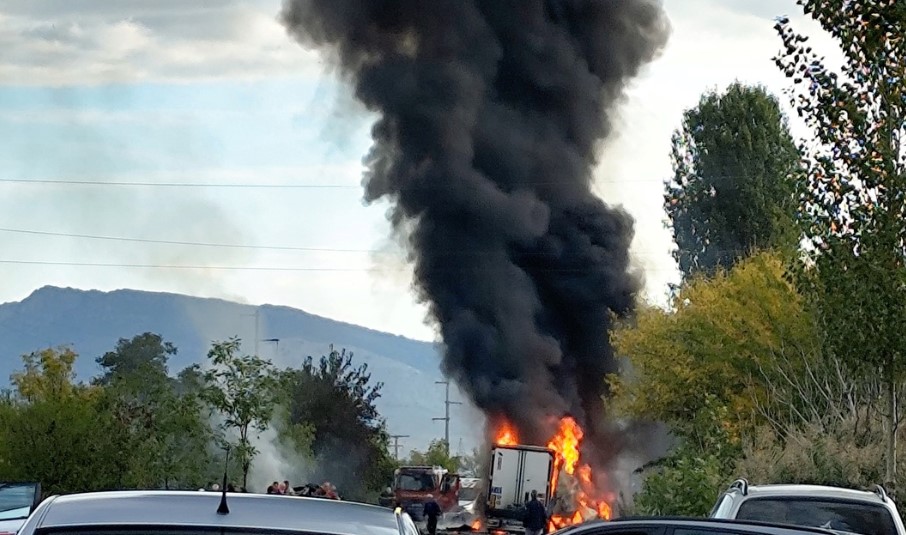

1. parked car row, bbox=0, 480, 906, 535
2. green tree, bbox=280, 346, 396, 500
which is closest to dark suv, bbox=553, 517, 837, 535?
parked car row, bbox=0, 480, 906, 535

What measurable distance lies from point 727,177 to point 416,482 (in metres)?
17.6

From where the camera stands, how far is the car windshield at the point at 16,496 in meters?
20.1

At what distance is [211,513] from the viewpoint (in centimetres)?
520

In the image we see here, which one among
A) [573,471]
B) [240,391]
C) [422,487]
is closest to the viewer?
[240,391]

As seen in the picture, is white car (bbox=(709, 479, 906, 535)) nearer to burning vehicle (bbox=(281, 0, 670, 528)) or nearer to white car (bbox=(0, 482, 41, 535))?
white car (bbox=(0, 482, 41, 535))

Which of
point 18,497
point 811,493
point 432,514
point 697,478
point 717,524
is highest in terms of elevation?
point 697,478

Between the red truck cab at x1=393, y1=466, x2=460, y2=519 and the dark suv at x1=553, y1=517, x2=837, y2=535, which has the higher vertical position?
the red truck cab at x1=393, y1=466, x2=460, y2=519

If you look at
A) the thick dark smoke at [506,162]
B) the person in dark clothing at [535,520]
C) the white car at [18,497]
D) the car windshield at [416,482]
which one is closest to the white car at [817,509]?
the white car at [18,497]

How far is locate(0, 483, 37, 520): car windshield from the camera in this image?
790 inches

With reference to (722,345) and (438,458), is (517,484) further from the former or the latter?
(438,458)

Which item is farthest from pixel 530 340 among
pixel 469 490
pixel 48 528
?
pixel 48 528

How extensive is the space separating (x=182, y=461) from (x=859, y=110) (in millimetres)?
27348

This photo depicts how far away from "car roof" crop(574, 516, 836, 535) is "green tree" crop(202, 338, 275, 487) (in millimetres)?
34716

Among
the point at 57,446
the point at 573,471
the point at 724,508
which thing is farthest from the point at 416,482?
the point at 724,508
